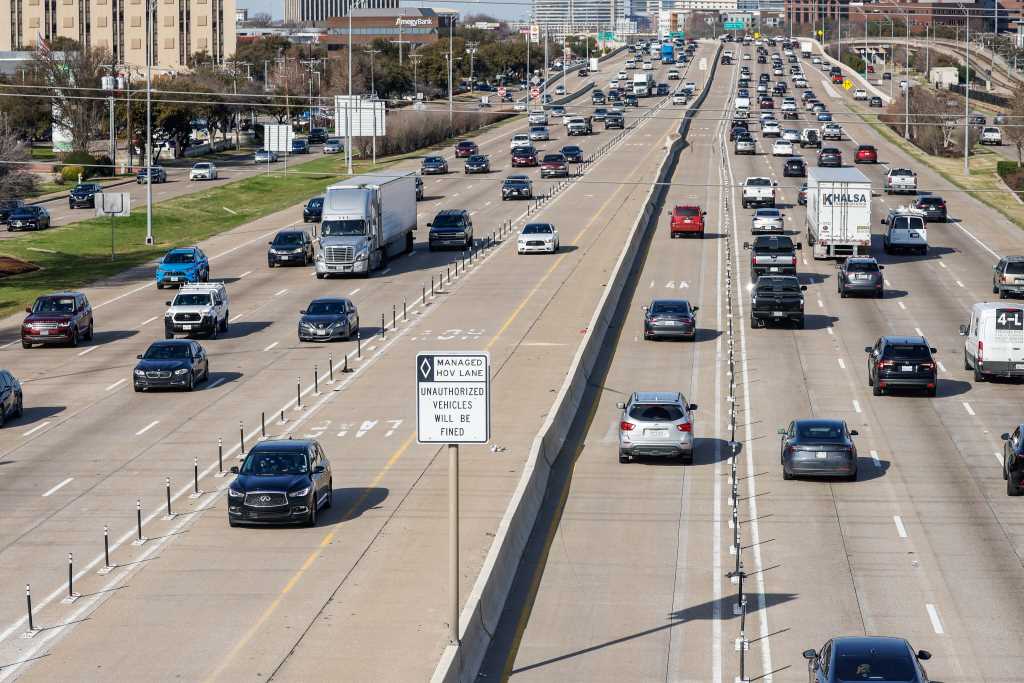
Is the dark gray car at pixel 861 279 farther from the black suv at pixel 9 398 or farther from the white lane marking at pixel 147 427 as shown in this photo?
the black suv at pixel 9 398

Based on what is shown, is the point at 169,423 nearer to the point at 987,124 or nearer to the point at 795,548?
the point at 795,548

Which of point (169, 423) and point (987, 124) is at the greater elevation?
point (987, 124)

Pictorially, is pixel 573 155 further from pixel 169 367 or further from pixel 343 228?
pixel 169 367

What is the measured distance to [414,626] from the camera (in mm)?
22250

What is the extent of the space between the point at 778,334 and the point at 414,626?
32128 millimetres

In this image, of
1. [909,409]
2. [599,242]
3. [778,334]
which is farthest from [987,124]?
[909,409]

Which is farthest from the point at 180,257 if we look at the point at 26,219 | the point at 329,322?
the point at 26,219

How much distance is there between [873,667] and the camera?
17203mm

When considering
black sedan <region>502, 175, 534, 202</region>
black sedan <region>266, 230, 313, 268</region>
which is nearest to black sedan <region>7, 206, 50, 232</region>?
black sedan <region>266, 230, 313, 268</region>

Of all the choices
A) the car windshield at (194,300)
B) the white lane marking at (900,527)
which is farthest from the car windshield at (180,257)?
the white lane marking at (900,527)

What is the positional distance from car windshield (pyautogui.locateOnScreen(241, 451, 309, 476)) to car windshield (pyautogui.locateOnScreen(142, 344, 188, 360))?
14.6 meters

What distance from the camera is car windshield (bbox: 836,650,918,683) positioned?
17.0m

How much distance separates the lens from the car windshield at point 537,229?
69.6 metres

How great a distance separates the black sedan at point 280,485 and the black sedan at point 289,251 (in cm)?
3982
